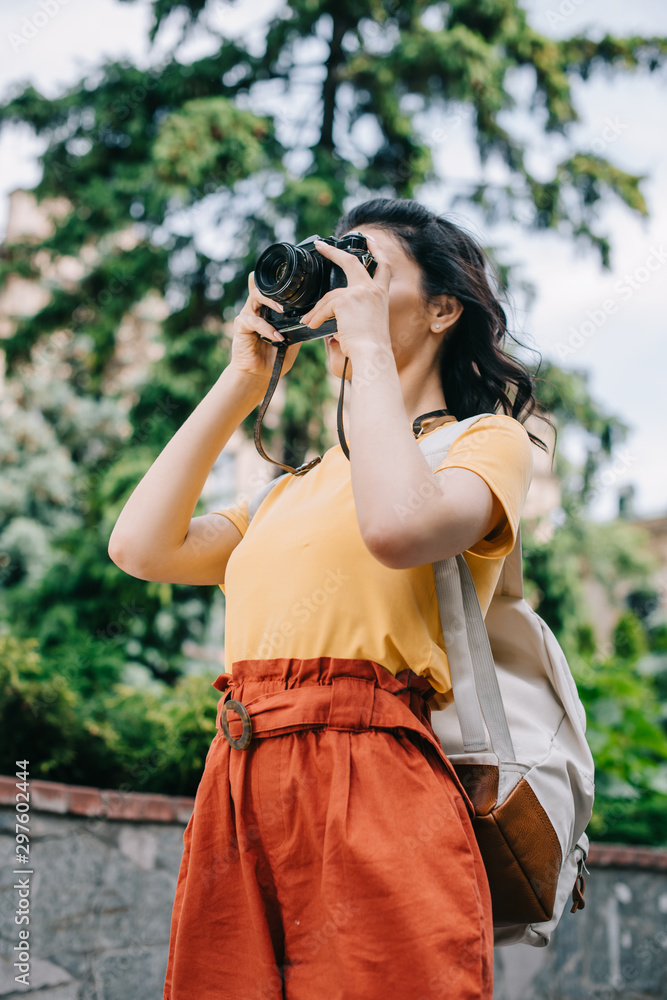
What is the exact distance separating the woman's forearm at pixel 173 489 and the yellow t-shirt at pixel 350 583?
0.18m

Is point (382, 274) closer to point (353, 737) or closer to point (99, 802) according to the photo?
point (353, 737)

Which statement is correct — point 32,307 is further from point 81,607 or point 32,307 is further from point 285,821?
point 285,821

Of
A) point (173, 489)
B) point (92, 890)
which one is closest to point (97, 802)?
point (92, 890)

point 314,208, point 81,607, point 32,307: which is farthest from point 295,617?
point 32,307

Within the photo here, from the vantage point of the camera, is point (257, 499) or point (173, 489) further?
point (257, 499)

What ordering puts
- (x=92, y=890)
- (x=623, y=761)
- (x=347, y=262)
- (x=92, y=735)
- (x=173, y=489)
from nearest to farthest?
(x=347, y=262), (x=173, y=489), (x=92, y=890), (x=92, y=735), (x=623, y=761)

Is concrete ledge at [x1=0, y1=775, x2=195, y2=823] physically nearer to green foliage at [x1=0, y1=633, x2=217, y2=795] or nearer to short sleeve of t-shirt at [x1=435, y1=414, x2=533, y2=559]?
green foliage at [x1=0, y1=633, x2=217, y2=795]

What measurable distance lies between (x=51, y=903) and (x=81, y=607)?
2659 mm

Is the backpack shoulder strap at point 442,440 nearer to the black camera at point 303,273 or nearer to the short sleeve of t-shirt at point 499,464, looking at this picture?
the short sleeve of t-shirt at point 499,464

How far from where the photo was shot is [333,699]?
1031 mm

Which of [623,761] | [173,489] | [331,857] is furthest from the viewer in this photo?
[623,761]

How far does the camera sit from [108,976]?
249cm

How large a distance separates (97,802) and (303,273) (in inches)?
83.2

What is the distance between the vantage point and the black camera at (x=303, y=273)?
121 cm
